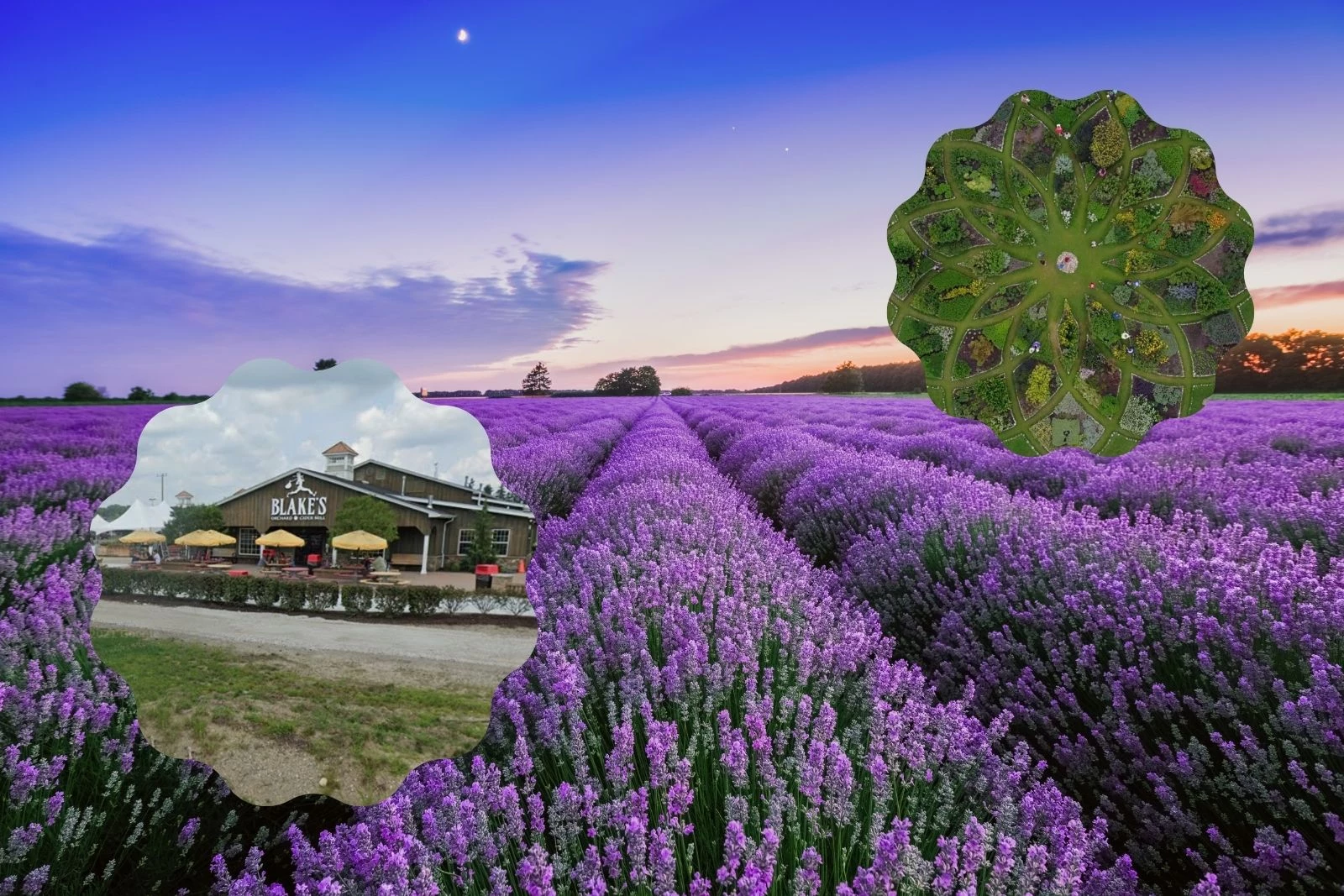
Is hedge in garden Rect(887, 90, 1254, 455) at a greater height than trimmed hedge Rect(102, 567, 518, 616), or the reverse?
hedge in garden Rect(887, 90, 1254, 455)

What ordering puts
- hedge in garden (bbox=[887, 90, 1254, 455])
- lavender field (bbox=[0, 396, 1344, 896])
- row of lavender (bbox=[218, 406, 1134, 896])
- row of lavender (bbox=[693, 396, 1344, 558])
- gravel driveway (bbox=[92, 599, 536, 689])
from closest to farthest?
1. row of lavender (bbox=[218, 406, 1134, 896])
2. lavender field (bbox=[0, 396, 1344, 896])
3. gravel driveway (bbox=[92, 599, 536, 689])
4. hedge in garden (bbox=[887, 90, 1254, 455])
5. row of lavender (bbox=[693, 396, 1344, 558])

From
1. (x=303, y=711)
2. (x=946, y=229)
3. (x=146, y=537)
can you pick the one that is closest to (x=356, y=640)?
(x=303, y=711)

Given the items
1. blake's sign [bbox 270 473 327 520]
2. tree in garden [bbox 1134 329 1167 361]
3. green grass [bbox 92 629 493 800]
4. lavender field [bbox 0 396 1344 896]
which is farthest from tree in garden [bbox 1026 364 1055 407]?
blake's sign [bbox 270 473 327 520]

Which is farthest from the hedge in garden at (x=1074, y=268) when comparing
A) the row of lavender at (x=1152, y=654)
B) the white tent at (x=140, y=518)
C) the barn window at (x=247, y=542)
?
the white tent at (x=140, y=518)

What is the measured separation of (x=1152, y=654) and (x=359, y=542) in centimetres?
218

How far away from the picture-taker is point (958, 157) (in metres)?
1.80

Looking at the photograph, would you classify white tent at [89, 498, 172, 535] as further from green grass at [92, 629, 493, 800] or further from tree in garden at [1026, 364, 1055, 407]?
tree in garden at [1026, 364, 1055, 407]

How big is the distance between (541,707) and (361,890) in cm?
51

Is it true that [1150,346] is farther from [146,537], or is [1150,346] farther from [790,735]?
[146,537]

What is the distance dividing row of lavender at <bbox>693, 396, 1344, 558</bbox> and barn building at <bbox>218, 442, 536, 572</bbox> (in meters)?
2.93

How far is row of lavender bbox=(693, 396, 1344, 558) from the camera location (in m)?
3.02

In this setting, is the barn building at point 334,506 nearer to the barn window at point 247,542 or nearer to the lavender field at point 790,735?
the barn window at point 247,542

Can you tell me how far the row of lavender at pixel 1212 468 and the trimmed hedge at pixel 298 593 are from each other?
114 inches

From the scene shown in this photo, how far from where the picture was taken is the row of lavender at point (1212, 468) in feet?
9.90
